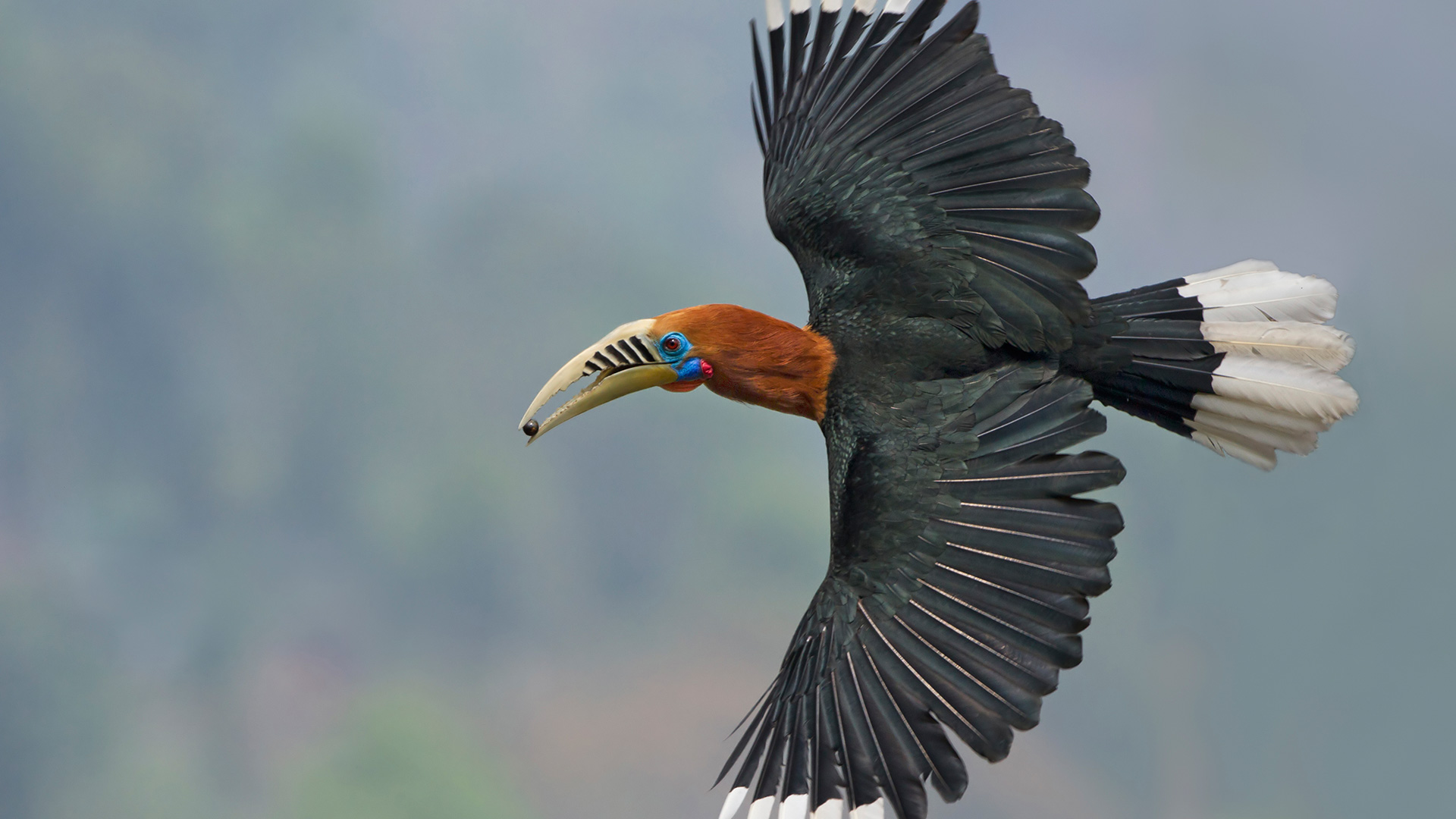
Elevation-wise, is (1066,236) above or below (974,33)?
below

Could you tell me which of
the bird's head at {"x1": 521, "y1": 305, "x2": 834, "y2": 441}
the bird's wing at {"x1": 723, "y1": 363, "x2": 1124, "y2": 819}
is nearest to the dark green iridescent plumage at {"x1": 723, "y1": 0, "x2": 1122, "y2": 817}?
the bird's wing at {"x1": 723, "y1": 363, "x2": 1124, "y2": 819}

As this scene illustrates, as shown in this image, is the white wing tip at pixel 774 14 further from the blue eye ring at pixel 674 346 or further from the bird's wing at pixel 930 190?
the blue eye ring at pixel 674 346

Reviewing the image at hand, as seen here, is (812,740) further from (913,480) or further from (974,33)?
(974,33)

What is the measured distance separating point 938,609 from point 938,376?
2.52 ft

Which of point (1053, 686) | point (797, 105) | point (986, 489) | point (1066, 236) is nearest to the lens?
point (1053, 686)

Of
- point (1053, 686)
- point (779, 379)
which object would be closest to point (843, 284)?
point (779, 379)

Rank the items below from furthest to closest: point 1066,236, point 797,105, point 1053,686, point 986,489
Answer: point 797,105, point 1066,236, point 986,489, point 1053,686

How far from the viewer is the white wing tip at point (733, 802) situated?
10.4ft

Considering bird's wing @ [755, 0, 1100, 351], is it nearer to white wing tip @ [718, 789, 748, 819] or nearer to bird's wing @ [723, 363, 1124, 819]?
bird's wing @ [723, 363, 1124, 819]

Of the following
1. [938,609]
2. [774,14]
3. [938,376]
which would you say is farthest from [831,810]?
[774,14]

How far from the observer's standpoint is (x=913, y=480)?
11.3 feet

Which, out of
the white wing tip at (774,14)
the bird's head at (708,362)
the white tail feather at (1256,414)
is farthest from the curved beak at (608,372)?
the white tail feather at (1256,414)

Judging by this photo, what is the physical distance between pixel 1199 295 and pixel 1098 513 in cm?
102

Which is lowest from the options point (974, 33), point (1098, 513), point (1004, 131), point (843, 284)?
point (1098, 513)
